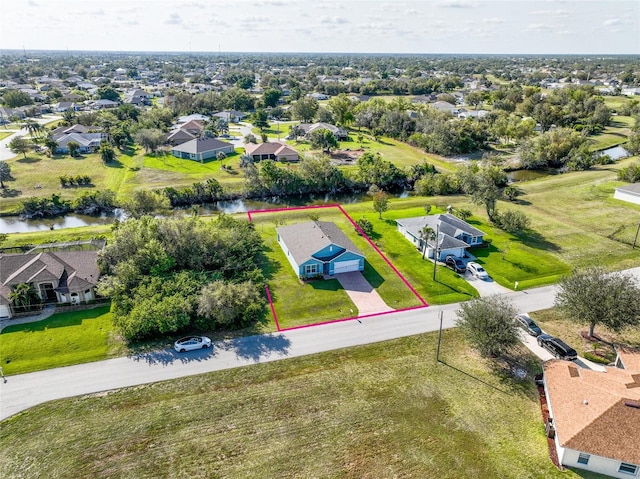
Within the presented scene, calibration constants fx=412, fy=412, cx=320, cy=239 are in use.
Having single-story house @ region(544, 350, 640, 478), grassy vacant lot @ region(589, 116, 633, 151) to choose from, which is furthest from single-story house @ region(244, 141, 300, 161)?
single-story house @ region(544, 350, 640, 478)

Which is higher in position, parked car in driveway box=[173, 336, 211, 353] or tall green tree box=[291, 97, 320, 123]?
tall green tree box=[291, 97, 320, 123]

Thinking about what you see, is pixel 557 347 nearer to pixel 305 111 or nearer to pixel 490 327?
pixel 490 327

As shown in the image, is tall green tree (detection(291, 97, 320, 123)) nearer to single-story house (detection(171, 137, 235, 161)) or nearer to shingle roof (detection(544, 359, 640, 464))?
single-story house (detection(171, 137, 235, 161))

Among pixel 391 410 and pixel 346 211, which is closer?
pixel 391 410

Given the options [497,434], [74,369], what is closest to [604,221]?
[497,434]

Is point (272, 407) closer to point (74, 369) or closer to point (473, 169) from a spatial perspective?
point (74, 369)

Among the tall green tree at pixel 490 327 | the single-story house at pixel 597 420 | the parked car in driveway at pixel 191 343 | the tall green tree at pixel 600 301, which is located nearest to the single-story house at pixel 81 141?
the parked car in driveway at pixel 191 343
